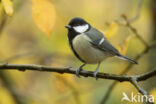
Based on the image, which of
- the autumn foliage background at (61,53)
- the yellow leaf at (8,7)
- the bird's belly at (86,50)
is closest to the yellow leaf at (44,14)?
the yellow leaf at (8,7)

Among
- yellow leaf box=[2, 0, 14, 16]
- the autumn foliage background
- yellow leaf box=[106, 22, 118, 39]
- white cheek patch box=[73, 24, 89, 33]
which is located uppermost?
yellow leaf box=[2, 0, 14, 16]

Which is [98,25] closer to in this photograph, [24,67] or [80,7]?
[80,7]

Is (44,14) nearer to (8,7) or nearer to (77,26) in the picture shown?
(8,7)

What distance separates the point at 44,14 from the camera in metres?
1.79

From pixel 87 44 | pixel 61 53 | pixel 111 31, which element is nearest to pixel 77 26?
pixel 87 44

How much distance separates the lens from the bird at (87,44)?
2137 millimetres

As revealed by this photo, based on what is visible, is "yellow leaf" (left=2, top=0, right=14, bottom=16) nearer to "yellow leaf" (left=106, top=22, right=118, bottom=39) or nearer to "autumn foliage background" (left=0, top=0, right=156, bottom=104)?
"yellow leaf" (left=106, top=22, right=118, bottom=39)

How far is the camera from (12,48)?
3590mm

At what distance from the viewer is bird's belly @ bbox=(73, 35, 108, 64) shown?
213cm

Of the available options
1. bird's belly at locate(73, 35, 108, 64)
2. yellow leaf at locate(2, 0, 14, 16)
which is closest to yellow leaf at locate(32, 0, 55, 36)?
yellow leaf at locate(2, 0, 14, 16)

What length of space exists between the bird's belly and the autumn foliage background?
1.06ft

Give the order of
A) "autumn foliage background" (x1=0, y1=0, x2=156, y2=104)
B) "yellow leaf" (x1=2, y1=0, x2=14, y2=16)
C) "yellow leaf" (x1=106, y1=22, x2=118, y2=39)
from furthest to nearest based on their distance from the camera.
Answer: "autumn foliage background" (x1=0, y1=0, x2=156, y2=104)
"yellow leaf" (x1=106, y1=22, x2=118, y2=39)
"yellow leaf" (x1=2, y1=0, x2=14, y2=16)

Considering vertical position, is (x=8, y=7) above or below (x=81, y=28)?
above

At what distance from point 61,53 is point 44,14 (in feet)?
4.02
